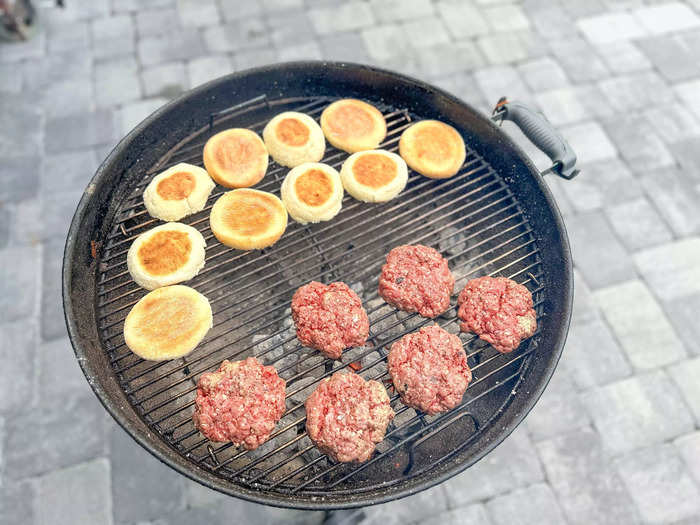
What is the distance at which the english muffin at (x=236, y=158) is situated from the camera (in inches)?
139

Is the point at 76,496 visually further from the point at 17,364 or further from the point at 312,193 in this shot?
the point at 312,193

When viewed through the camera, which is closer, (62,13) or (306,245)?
(306,245)

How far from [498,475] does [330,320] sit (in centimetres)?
229

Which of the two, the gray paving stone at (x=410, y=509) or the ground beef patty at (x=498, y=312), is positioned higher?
the ground beef patty at (x=498, y=312)

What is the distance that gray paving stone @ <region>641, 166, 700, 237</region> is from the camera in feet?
17.5

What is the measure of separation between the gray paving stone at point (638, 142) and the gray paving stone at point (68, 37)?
6675 millimetres

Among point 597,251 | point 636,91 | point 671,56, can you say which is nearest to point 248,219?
point 597,251

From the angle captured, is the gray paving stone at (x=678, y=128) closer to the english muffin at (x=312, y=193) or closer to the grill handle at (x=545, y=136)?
the grill handle at (x=545, y=136)

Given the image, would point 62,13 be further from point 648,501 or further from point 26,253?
point 648,501

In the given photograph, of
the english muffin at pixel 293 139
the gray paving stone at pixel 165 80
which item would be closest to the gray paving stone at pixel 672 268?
the english muffin at pixel 293 139

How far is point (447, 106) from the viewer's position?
3676 mm

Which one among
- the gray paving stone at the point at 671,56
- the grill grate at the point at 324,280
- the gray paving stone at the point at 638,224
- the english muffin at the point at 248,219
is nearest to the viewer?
the grill grate at the point at 324,280

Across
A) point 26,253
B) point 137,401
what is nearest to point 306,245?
point 137,401

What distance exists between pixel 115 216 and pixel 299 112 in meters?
1.55
